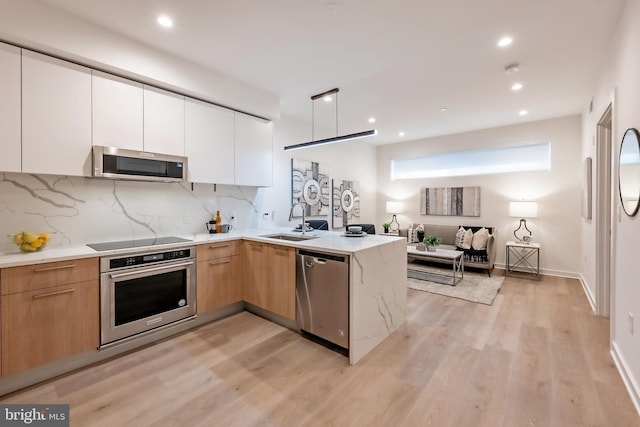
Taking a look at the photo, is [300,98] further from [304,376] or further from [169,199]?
[304,376]

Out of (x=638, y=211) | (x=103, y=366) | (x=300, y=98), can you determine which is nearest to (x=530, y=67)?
(x=638, y=211)

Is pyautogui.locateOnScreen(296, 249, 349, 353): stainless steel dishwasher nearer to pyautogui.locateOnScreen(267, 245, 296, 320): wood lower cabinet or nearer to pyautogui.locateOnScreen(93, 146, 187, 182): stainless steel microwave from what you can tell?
pyautogui.locateOnScreen(267, 245, 296, 320): wood lower cabinet

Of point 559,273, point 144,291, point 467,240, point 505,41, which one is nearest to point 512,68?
point 505,41

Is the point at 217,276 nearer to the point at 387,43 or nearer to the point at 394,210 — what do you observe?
the point at 387,43

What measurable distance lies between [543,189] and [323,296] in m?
4.83

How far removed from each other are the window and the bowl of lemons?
6.24 meters

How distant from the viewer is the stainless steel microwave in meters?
2.42

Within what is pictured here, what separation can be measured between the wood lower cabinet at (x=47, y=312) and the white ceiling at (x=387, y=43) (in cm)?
196

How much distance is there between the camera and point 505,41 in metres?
2.55

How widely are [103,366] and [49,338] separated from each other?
18.0 inches

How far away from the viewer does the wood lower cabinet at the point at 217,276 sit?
290 cm

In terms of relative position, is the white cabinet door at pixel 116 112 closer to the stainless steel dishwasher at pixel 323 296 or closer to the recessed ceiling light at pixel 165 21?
the recessed ceiling light at pixel 165 21

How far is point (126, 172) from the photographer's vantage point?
2580 millimetres

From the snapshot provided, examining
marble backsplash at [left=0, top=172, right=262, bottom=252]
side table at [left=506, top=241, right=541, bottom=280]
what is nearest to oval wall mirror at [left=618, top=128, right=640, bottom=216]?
side table at [left=506, top=241, right=541, bottom=280]
